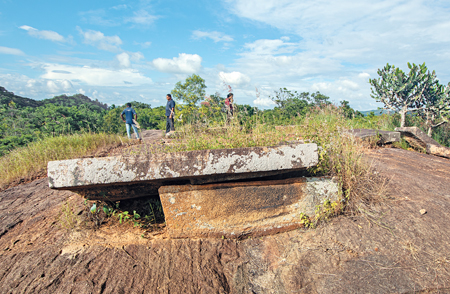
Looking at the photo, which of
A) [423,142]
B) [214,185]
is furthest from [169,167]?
[423,142]

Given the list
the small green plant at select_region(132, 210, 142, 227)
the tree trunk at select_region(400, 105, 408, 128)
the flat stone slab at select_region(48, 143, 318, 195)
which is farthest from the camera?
the tree trunk at select_region(400, 105, 408, 128)

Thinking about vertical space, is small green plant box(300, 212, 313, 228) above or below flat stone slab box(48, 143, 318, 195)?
below

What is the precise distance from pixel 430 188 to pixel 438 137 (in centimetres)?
674

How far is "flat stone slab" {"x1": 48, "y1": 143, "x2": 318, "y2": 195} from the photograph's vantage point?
A: 2.23m

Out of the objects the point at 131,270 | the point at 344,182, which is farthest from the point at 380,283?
the point at 131,270

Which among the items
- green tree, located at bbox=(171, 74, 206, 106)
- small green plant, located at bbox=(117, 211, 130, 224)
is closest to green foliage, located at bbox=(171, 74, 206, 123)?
green tree, located at bbox=(171, 74, 206, 106)

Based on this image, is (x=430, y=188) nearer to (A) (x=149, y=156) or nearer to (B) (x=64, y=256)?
A: (A) (x=149, y=156)

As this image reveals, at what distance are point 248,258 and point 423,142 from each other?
19.6ft

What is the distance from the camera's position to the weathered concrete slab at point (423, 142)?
5.43m

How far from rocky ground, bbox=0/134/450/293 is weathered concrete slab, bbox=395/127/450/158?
11.1 ft

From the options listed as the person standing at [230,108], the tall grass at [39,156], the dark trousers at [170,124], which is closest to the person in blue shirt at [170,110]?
the dark trousers at [170,124]

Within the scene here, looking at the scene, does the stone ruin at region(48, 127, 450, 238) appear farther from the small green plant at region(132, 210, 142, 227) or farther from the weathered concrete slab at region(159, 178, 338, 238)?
the small green plant at region(132, 210, 142, 227)

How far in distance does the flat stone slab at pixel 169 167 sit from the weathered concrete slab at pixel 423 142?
515 cm

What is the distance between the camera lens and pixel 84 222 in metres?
2.71
